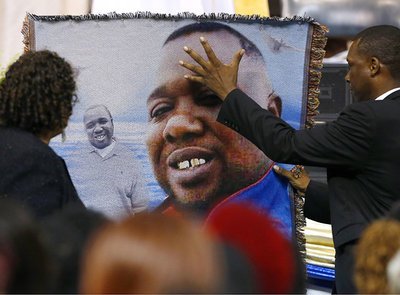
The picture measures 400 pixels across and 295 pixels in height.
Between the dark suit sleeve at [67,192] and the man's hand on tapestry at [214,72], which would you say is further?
the man's hand on tapestry at [214,72]

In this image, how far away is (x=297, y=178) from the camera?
2.26 metres

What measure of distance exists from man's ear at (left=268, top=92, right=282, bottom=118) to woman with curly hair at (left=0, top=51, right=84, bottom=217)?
823 mm

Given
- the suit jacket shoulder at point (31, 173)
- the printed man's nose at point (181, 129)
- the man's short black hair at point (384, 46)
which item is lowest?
the suit jacket shoulder at point (31, 173)

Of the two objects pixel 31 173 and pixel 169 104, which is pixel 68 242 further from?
pixel 169 104

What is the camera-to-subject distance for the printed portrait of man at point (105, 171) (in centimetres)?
220

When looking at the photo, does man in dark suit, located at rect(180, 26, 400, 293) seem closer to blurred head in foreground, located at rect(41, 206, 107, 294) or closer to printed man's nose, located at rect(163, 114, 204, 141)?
printed man's nose, located at rect(163, 114, 204, 141)

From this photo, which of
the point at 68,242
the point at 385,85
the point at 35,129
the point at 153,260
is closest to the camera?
the point at 153,260

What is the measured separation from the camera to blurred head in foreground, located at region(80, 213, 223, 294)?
2.82 ft

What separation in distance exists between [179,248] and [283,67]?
4.74ft

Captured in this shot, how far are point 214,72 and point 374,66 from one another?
52 cm

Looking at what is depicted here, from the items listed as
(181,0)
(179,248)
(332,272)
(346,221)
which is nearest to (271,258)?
(179,248)

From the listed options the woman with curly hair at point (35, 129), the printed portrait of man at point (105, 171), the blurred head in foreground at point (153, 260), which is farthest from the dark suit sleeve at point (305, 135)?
the blurred head in foreground at point (153, 260)

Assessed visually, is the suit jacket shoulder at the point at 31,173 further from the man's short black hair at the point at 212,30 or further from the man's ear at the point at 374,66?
the man's ear at the point at 374,66

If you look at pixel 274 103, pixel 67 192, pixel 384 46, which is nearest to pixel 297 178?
pixel 274 103
